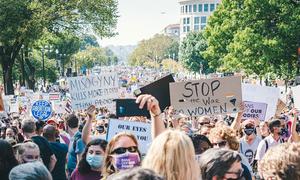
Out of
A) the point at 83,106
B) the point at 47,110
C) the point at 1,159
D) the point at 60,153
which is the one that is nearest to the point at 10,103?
the point at 47,110

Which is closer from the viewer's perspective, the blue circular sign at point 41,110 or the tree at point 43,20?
the blue circular sign at point 41,110

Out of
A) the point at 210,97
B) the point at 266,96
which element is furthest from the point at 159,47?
the point at 210,97

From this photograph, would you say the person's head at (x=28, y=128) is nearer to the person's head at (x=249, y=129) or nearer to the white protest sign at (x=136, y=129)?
the white protest sign at (x=136, y=129)

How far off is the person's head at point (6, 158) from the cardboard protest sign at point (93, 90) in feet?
19.6

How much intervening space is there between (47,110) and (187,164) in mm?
14321

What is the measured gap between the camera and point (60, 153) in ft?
26.7

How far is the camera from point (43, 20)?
42062 millimetres

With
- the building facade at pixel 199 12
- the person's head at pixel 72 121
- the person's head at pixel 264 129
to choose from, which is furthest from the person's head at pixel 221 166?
the building facade at pixel 199 12

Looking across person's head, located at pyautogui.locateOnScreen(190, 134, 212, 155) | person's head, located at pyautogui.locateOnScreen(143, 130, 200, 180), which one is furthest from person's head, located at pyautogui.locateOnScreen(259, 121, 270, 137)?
person's head, located at pyautogui.locateOnScreen(143, 130, 200, 180)

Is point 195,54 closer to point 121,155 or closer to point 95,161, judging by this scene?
point 95,161

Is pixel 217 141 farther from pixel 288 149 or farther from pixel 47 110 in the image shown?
pixel 47 110

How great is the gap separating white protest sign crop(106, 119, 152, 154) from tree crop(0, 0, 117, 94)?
108ft

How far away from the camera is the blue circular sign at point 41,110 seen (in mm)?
18172

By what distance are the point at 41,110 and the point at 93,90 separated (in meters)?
6.40
